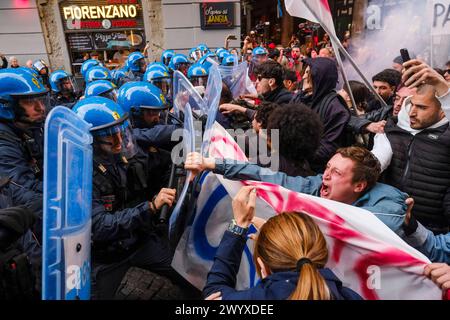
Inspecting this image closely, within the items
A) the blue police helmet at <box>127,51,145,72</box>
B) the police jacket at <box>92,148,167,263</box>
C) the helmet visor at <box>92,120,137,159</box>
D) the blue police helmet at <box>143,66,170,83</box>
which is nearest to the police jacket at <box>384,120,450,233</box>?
the police jacket at <box>92,148,167,263</box>

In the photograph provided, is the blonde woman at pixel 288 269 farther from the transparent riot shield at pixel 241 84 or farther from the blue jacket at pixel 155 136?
the transparent riot shield at pixel 241 84

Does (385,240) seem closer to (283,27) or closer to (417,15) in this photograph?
(417,15)

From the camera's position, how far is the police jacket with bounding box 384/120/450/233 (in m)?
1.84

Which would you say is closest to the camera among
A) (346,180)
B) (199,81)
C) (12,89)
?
(346,180)

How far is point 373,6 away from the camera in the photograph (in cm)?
494

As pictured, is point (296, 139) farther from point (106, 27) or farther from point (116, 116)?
point (106, 27)

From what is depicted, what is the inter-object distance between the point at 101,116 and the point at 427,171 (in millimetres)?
2043

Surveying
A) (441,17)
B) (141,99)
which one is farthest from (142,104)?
(441,17)

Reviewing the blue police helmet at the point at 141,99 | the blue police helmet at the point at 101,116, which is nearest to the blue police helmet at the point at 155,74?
the blue police helmet at the point at 141,99

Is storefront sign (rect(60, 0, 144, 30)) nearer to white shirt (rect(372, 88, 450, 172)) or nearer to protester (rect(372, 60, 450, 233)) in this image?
white shirt (rect(372, 88, 450, 172))

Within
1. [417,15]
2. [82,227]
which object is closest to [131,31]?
[417,15]

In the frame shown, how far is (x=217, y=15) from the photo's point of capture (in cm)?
1091

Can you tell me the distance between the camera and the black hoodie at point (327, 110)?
2.56m
